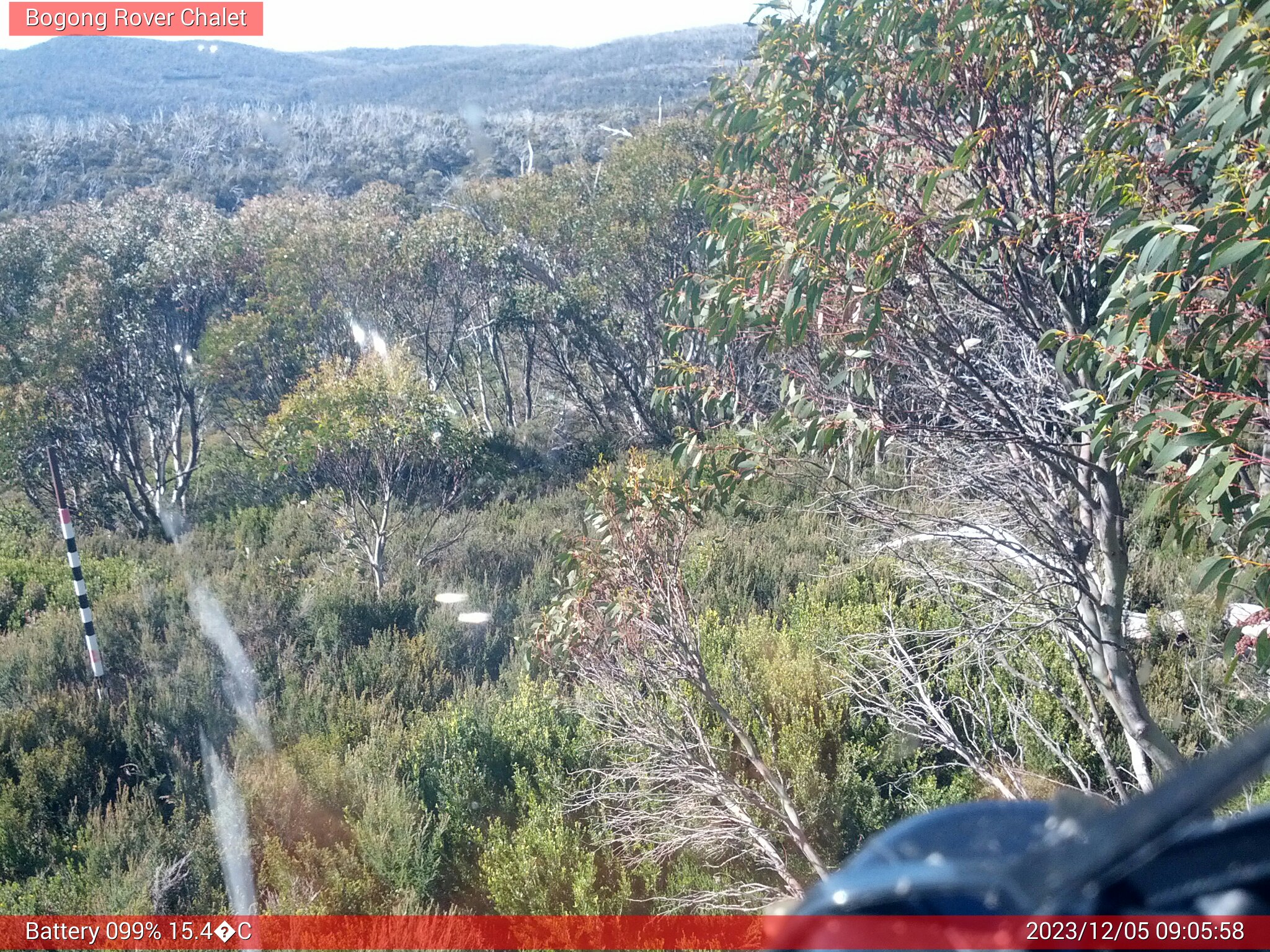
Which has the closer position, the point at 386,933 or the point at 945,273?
the point at 386,933

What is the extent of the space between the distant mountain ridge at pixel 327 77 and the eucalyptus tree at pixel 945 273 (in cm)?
3750

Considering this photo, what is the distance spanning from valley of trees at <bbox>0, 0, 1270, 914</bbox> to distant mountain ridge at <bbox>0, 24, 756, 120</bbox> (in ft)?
118

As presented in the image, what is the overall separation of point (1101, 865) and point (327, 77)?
2516 inches

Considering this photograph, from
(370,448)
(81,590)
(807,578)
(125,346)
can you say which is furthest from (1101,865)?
(125,346)

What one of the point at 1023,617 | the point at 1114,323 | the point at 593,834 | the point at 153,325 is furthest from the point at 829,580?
the point at 153,325

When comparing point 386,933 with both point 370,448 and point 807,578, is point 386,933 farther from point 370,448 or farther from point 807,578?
point 370,448

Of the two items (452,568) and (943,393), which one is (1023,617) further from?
(452,568)

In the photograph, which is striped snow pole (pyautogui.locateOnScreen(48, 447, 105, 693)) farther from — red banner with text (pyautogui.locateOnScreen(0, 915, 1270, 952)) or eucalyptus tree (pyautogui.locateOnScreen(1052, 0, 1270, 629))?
eucalyptus tree (pyautogui.locateOnScreen(1052, 0, 1270, 629))

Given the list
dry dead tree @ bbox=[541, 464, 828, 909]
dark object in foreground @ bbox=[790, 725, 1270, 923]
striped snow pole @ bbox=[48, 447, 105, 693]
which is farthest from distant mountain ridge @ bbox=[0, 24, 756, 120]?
dark object in foreground @ bbox=[790, 725, 1270, 923]

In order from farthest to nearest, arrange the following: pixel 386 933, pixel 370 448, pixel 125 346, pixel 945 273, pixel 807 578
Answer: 1. pixel 125 346
2. pixel 370 448
3. pixel 807 578
4. pixel 945 273
5. pixel 386 933

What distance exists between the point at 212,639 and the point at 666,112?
31627 millimetres

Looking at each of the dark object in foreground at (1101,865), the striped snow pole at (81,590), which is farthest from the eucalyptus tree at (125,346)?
the dark object in foreground at (1101,865)

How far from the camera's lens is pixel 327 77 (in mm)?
56062

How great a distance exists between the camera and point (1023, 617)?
5.17 m
